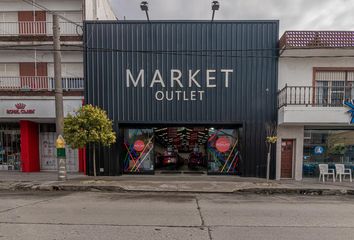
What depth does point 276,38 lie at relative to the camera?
13.2 meters

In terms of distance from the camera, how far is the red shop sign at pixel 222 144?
1384 centimetres

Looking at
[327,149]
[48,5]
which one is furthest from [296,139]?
[48,5]

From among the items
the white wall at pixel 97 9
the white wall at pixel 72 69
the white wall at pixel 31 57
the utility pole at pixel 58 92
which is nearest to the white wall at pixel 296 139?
the utility pole at pixel 58 92

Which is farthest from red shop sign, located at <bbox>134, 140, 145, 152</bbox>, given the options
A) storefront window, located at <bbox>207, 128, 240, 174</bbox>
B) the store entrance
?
storefront window, located at <bbox>207, 128, 240, 174</bbox>

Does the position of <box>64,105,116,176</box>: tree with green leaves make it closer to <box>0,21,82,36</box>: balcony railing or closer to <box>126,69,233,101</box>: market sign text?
<box>126,69,233,101</box>: market sign text

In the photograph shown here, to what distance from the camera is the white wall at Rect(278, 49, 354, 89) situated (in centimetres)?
1299

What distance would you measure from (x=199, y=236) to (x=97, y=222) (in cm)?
247

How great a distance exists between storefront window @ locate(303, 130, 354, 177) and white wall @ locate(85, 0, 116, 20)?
539 inches

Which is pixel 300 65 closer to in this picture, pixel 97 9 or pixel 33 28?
pixel 97 9

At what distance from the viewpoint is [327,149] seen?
13.5 m

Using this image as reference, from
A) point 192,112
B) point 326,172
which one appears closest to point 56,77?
point 192,112

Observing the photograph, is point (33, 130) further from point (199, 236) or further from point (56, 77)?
point (199, 236)

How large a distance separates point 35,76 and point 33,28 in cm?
280

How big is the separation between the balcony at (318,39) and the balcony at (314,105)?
2164 mm
